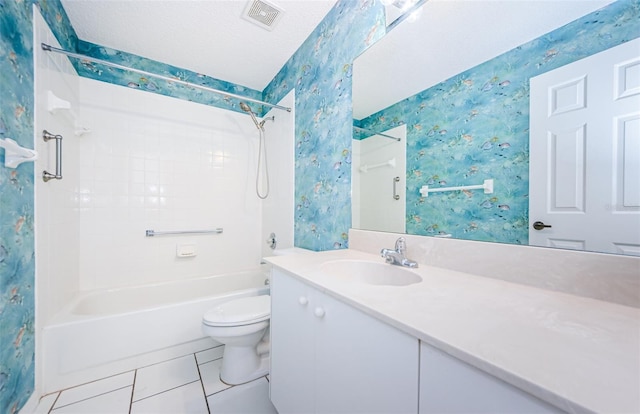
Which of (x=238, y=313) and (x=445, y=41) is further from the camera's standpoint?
(x=238, y=313)

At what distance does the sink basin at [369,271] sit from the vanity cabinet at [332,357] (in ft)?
0.78

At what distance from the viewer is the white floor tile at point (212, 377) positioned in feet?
4.52

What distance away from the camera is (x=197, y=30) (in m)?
1.78

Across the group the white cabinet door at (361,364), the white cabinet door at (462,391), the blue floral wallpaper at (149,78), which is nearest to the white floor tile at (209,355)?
the white cabinet door at (361,364)

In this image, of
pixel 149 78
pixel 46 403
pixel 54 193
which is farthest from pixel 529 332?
pixel 149 78

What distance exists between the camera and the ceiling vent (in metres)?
1.55

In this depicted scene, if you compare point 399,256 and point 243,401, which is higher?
point 399,256

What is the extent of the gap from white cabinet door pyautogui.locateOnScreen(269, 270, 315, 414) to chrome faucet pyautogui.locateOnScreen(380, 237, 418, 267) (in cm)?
42

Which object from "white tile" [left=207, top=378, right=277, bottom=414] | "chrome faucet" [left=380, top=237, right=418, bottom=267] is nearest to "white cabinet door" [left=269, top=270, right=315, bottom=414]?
"white tile" [left=207, top=378, right=277, bottom=414]

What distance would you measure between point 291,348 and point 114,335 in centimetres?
125

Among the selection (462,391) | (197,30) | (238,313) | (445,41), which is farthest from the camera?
(197,30)

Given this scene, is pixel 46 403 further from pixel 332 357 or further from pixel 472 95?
pixel 472 95

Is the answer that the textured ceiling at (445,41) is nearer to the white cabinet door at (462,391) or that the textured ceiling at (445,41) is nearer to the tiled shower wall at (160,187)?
the white cabinet door at (462,391)

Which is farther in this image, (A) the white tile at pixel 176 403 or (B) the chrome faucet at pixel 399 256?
(A) the white tile at pixel 176 403
